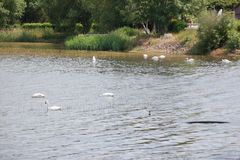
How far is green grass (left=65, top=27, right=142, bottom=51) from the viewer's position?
71688 millimetres

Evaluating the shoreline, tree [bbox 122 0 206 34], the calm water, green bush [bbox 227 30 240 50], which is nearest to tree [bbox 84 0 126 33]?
tree [bbox 122 0 206 34]

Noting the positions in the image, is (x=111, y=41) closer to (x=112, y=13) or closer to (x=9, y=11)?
(x=112, y=13)

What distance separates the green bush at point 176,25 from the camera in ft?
240

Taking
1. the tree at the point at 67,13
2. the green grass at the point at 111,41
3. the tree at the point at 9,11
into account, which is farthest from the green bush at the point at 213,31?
the tree at the point at 9,11

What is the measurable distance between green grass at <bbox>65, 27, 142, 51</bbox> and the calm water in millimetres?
20351

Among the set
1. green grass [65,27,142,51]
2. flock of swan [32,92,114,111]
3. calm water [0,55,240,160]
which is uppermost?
green grass [65,27,142,51]

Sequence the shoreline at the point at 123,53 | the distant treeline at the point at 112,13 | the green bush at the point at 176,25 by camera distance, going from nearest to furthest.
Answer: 1. the shoreline at the point at 123,53
2. the distant treeline at the point at 112,13
3. the green bush at the point at 176,25

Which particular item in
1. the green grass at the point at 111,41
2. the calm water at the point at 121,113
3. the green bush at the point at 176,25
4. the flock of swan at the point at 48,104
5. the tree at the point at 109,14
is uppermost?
the tree at the point at 109,14

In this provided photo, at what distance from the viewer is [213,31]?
6294cm

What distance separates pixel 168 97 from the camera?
112ft

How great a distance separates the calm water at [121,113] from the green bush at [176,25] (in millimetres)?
22229

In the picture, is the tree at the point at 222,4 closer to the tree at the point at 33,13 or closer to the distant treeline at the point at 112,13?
the distant treeline at the point at 112,13

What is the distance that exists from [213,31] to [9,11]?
A: 4768 centimetres

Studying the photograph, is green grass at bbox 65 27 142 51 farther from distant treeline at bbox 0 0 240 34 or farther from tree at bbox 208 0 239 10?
tree at bbox 208 0 239 10
